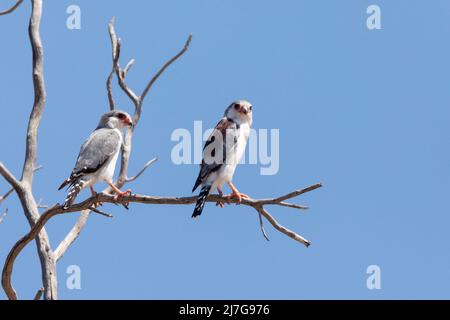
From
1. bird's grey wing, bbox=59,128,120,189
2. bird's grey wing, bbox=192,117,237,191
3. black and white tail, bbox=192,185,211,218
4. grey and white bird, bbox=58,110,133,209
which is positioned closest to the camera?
black and white tail, bbox=192,185,211,218

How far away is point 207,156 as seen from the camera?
931 cm

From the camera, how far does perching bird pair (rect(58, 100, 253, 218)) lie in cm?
902

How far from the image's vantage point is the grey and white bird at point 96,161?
942 centimetres

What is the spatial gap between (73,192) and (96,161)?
63 cm

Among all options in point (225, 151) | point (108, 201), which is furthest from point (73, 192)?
point (225, 151)

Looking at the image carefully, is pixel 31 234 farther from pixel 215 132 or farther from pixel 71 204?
pixel 215 132

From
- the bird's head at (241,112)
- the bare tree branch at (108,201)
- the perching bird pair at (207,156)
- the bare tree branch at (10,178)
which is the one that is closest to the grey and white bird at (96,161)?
the perching bird pair at (207,156)

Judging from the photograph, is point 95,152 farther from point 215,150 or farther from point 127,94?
point 127,94

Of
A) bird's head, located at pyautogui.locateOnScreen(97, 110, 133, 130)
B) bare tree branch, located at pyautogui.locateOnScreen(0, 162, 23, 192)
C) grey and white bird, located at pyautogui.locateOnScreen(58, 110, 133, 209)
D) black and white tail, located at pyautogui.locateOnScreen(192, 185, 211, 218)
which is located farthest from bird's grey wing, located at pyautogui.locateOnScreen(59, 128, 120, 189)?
black and white tail, located at pyautogui.locateOnScreen(192, 185, 211, 218)

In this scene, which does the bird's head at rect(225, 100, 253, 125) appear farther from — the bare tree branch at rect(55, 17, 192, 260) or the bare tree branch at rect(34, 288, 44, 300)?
the bare tree branch at rect(34, 288, 44, 300)
